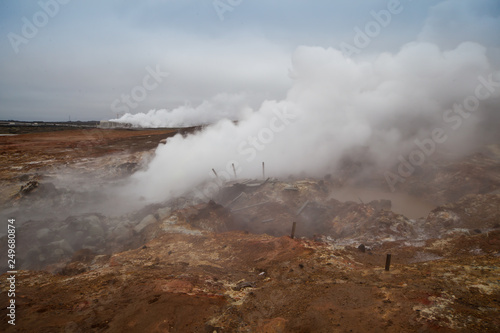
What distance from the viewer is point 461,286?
4.36m

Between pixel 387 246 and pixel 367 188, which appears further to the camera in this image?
pixel 367 188

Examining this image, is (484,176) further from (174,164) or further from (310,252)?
(174,164)

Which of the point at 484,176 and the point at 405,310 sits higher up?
the point at 484,176

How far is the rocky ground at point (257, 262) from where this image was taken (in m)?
3.86

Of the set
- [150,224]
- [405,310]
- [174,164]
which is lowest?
[150,224]

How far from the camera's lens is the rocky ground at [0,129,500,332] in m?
3.86

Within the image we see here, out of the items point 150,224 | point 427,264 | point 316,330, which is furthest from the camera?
point 150,224

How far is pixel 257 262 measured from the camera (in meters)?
6.36

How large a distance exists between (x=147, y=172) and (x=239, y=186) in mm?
6190

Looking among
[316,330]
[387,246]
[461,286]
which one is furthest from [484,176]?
[316,330]

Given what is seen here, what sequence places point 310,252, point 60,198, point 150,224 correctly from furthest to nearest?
point 60,198 < point 150,224 < point 310,252

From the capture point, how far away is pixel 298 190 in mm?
12094

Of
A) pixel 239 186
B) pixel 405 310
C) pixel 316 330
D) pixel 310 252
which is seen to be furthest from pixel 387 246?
pixel 239 186

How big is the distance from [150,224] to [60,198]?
5311 millimetres
